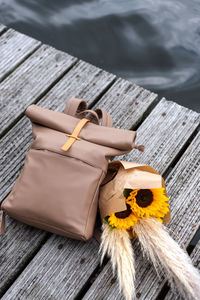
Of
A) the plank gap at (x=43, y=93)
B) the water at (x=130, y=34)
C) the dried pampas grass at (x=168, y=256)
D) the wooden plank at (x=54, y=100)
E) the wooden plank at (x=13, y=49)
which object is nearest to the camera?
the dried pampas grass at (x=168, y=256)

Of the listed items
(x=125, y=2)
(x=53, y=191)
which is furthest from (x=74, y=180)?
(x=125, y=2)

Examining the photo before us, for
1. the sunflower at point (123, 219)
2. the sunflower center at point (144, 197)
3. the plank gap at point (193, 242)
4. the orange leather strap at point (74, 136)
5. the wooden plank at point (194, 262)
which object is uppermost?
the orange leather strap at point (74, 136)

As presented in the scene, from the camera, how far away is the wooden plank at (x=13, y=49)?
8.25 ft

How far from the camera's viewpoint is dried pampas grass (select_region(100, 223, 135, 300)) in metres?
1.69

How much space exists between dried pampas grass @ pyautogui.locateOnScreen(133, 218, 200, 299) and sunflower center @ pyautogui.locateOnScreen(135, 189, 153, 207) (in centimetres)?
7

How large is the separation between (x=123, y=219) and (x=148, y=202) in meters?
0.13

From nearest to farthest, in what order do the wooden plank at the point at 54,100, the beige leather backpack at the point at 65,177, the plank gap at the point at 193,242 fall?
the beige leather backpack at the point at 65,177
the plank gap at the point at 193,242
the wooden plank at the point at 54,100

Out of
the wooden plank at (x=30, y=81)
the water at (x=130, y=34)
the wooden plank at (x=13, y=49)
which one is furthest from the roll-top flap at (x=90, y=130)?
the water at (x=130, y=34)

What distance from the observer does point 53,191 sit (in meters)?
1.78

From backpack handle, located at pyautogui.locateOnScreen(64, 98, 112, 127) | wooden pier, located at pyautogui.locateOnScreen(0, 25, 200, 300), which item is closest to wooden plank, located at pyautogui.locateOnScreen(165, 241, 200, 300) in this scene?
wooden pier, located at pyautogui.locateOnScreen(0, 25, 200, 300)

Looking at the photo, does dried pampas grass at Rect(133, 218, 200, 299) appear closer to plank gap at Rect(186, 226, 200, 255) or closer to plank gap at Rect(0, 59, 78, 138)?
plank gap at Rect(186, 226, 200, 255)

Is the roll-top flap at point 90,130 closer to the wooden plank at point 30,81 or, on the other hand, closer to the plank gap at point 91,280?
the wooden plank at point 30,81

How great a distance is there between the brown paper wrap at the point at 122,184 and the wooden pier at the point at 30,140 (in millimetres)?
A: 216

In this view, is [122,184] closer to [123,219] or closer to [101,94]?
[123,219]
